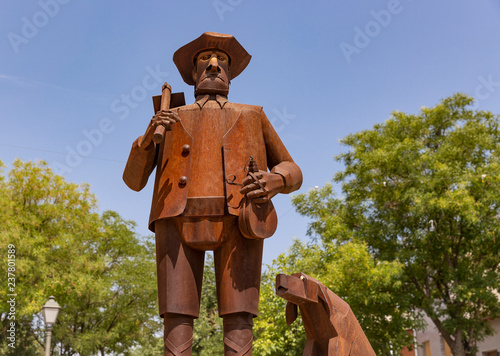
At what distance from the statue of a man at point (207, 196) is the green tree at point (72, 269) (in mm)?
15930

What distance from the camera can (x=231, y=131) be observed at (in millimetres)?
3943

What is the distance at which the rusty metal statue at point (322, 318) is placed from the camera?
351 centimetres

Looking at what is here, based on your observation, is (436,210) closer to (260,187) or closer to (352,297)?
(352,297)

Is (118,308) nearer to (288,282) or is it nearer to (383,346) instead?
(383,346)

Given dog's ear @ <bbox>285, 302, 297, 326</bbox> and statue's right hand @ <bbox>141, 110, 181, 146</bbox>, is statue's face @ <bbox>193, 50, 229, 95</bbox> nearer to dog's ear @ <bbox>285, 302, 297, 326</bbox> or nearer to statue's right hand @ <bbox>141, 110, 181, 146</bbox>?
statue's right hand @ <bbox>141, 110, 181, 146</bbox>

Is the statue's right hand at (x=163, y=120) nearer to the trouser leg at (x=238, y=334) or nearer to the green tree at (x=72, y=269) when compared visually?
the trouser leg at (x=238, y=334)

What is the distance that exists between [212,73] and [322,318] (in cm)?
198

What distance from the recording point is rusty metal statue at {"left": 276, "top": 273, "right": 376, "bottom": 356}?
3.51 metres

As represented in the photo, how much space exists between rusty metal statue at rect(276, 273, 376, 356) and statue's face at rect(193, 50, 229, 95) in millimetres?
1554

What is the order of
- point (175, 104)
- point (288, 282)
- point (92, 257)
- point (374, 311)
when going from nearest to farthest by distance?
point (288, 282)
point (175, 104)
point (374, 311)
point (92, 257)

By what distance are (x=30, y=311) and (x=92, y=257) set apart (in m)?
5.13

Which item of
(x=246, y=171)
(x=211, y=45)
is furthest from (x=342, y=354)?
(x=211, y=45)

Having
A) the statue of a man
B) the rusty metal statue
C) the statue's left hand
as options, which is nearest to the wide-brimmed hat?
the statue of a man

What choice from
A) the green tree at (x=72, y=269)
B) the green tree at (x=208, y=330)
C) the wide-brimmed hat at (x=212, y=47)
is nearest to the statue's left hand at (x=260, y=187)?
the wide-brimmed hat at (x=212, y=47)
